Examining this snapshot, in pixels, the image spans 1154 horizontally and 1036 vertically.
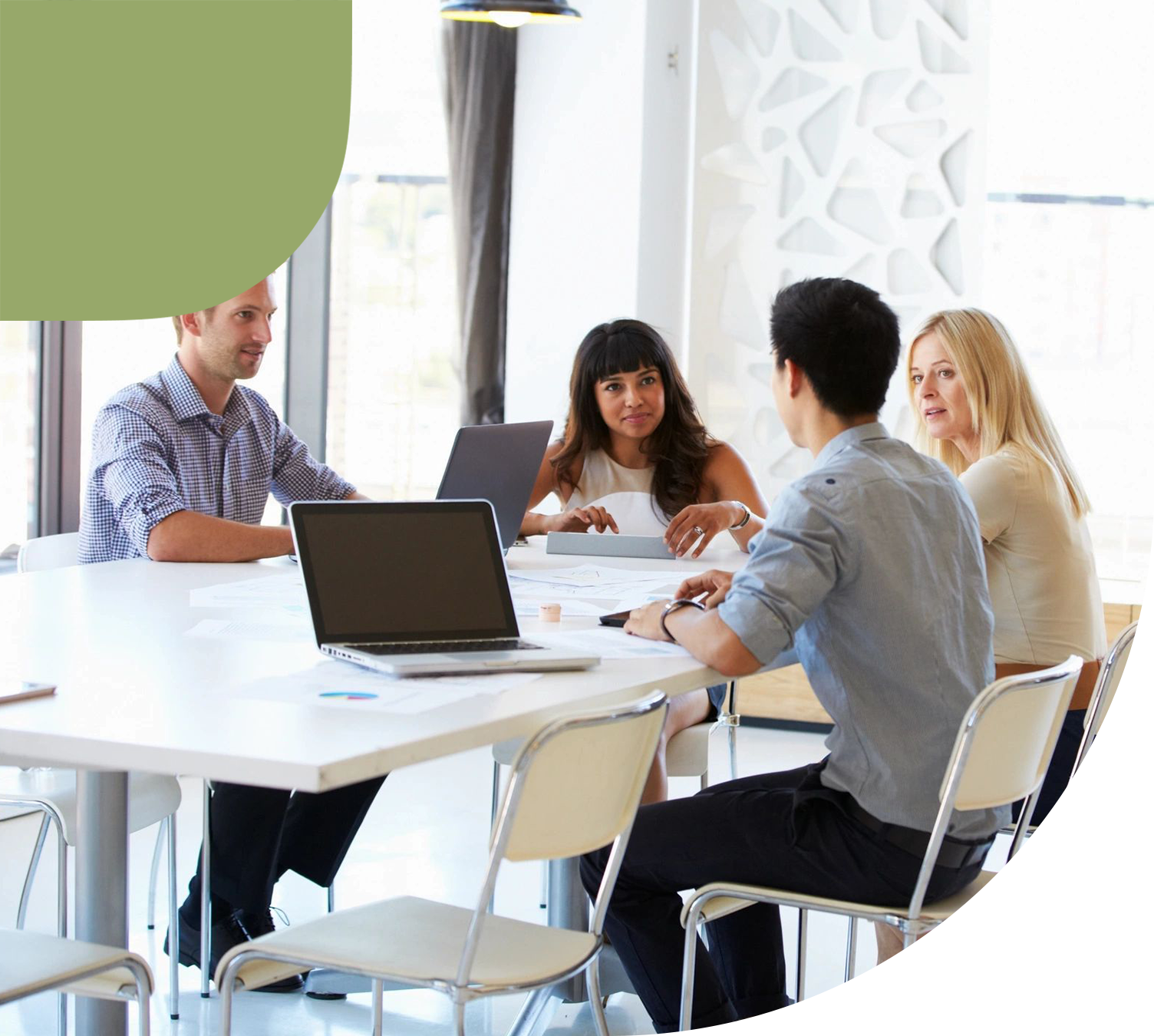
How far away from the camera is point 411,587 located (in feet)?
6.13

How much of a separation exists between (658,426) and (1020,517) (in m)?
1.20

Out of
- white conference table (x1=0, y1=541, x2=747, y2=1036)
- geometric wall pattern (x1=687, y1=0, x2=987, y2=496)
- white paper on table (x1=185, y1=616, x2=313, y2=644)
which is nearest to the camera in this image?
white conference table (x1=0, y1=541, x2=747, y2=1036)

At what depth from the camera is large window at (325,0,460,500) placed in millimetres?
5145

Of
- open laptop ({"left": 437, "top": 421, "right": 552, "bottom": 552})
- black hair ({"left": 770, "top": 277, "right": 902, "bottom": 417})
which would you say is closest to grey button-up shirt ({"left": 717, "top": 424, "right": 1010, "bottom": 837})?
black hair ({"left": 770, "top": 277, "right": 902, "bottom": 417})

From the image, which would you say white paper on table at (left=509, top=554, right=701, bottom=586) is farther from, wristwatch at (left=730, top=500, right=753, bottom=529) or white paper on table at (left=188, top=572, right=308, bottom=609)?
white paper on table at (left=188, top=572, right=308, bottom=609)

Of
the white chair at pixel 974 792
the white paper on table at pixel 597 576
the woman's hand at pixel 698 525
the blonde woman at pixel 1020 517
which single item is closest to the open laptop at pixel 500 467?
the white paper on table at pixel 597 576

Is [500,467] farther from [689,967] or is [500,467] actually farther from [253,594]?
[689,967]

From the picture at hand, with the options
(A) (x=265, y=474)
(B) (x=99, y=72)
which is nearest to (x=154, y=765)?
(B) (x=99, y=72)

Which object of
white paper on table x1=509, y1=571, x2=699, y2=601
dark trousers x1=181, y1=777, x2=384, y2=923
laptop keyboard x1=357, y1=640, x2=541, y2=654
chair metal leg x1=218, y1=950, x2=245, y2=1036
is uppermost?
laptop keyboard x1=357, y1=640, x2=541, y2=654

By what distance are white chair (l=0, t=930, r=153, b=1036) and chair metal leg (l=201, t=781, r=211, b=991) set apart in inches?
32.1

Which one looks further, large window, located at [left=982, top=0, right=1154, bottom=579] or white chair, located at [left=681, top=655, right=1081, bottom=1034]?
large window, located at [left=982, top=0, right=1154, bottom=579]

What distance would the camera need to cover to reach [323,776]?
1244 mm

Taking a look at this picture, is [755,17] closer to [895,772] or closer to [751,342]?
[751,342]

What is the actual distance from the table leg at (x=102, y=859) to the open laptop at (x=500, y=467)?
1080 millimetres
